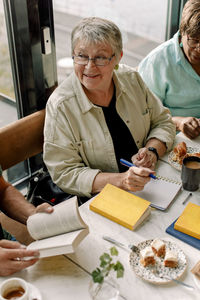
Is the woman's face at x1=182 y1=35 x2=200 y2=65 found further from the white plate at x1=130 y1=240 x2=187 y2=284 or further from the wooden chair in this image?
the white plate at x1=130 y1=240 x2=187 y2=284

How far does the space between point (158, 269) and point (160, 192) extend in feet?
1.41

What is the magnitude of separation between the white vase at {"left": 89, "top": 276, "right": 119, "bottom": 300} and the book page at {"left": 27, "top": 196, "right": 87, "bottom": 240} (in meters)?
0.22

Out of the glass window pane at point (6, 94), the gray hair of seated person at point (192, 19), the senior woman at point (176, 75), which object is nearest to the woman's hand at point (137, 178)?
the senior woman at point (176, 75)

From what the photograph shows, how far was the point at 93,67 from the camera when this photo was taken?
1.76 m

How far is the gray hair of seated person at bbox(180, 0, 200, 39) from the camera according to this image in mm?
2109

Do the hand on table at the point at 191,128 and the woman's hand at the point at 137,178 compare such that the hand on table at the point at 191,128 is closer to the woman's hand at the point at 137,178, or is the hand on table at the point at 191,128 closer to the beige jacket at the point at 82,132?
the beige jacket at the point at 82,132

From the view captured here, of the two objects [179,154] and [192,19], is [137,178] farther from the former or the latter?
[192,19]

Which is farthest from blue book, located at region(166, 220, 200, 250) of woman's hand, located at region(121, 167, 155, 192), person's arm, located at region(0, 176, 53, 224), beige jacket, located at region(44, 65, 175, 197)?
person's arm, located at region(0, 176, 53, 224)

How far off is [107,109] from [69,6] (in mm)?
1077

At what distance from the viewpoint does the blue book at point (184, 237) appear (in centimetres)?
134

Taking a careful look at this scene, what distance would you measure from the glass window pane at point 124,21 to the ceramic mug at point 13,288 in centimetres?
136

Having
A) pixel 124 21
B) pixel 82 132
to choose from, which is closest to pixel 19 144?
pixel 82 132

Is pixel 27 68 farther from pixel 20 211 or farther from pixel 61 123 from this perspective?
pixel 20 211

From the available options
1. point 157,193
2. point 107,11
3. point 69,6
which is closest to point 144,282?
point 157,193
